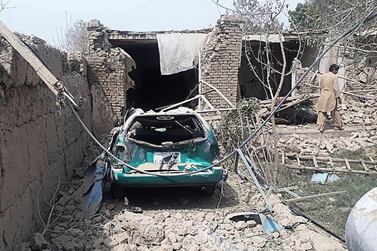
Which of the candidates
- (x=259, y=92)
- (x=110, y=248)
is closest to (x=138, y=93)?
(x=259, y=92)

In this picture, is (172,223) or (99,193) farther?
(99,193)

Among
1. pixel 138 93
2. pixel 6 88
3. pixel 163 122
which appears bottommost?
pixel 138 93

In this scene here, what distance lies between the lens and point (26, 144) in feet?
15.9

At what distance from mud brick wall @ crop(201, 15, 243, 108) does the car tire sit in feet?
23.3

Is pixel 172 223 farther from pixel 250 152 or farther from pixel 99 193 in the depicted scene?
pixel 250 152

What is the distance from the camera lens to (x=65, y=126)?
7.46 m

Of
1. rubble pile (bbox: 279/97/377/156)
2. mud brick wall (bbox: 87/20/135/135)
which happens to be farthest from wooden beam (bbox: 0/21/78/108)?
mud brick wall (bbox: 87/20/135/135)

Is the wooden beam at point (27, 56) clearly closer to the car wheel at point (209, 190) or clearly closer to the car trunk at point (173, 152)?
the car trunk at point (173, 152)

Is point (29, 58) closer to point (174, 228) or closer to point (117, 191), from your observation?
point (174, 228)

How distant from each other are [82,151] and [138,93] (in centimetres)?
1271

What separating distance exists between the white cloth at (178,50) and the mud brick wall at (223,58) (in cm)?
53

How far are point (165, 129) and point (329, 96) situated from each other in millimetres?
6617

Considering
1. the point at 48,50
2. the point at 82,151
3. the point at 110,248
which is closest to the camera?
the point at 110,248

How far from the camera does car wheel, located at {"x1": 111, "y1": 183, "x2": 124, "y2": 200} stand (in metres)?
6.66
